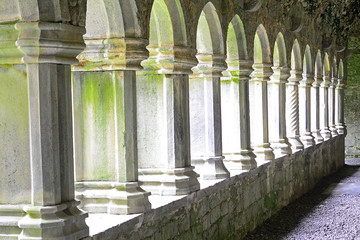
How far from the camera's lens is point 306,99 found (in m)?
12.5

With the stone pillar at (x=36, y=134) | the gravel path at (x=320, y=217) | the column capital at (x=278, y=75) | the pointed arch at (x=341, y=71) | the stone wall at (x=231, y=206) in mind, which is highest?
the pointed arch at (x=341, y=71)

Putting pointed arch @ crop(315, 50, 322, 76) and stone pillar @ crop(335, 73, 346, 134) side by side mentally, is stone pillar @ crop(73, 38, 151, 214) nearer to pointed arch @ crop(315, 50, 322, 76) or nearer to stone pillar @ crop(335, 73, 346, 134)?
pointed arch @ crop(315, 50, 322, 76)

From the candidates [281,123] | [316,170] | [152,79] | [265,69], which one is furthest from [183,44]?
[316,170]

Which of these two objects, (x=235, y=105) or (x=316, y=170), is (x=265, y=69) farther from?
(x=316, y=170)

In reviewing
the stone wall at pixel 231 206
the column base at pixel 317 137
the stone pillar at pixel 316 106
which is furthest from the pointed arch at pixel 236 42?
the stone pillar at pixel 316 106

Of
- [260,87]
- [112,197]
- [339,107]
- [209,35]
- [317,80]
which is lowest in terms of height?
[112,197]

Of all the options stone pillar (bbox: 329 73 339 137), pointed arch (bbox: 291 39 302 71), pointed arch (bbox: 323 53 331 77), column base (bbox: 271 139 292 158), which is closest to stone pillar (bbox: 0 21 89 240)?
column base (bbox: 271 139 292 158)

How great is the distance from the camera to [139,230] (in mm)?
4762

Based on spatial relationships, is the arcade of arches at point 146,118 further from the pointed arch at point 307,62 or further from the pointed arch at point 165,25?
the pointed arch at point 307,62

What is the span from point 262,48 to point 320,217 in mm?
2326

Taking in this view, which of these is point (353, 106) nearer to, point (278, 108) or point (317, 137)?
point (317, 137)

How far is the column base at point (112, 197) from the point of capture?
4824mm

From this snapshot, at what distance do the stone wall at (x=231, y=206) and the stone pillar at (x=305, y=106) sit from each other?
0.30m

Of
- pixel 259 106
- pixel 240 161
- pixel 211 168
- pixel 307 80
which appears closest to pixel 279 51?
pixel 259 106
